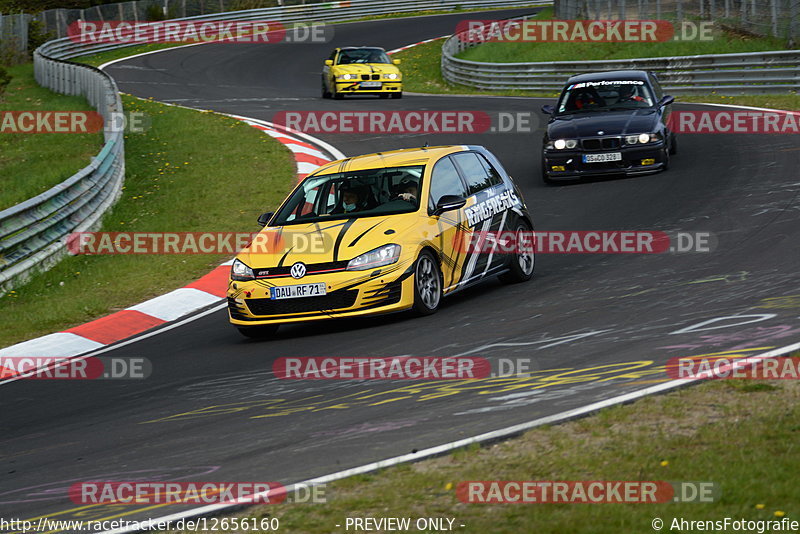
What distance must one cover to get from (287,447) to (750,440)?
7.91ft

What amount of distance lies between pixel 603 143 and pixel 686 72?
1303cm

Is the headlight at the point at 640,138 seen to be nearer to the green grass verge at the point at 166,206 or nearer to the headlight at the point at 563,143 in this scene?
the headlight at the point at 563,143

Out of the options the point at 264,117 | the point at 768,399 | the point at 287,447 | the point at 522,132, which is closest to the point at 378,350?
the point at 287,447

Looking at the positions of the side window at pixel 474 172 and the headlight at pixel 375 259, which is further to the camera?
the side window at pixel 474 172

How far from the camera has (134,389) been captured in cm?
863

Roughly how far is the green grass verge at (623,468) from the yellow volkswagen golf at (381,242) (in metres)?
3.93

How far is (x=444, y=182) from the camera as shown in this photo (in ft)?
36.1

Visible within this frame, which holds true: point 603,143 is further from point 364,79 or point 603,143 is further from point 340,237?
point 364,79

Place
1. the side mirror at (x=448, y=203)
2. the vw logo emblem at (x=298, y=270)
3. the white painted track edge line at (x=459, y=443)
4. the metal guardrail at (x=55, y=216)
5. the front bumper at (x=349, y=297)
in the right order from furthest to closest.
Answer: the metal guardrail at (x=55, y=216), the side mirror at (x=448, y=203), the vw logo emblem at (x=298, y=270), the front bumper at (x=349, y=297), the white painted track edge line at (x=459, y=443)

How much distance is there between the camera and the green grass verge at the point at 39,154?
57.9 feet

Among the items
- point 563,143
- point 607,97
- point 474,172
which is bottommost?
point 563,143

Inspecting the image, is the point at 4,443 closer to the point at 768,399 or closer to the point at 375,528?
the point at 375,528

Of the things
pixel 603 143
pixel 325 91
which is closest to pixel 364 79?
pixel 325 91

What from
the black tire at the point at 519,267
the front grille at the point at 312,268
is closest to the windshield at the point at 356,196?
the front grille at the point at 312,268
